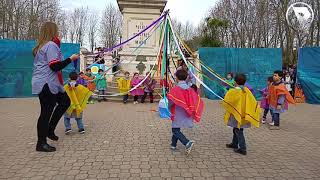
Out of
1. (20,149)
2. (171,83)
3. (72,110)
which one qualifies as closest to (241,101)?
(72,110)

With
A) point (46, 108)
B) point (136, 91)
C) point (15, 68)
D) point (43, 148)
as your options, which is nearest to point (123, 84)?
point (136, 91)

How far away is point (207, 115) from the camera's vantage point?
8.84 metres

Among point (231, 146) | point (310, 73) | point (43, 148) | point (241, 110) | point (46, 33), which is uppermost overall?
point (46, 33)

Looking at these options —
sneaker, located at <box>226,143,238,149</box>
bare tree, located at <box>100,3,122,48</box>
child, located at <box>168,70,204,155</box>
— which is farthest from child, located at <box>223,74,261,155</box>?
bare tree, located at <box>100,3,122,48</box>

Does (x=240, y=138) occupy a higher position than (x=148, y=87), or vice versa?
(x=148, y=87)

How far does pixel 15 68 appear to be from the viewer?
41.8 ft

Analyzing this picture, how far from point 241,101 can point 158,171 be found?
182 cm

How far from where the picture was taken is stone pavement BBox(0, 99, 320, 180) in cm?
409

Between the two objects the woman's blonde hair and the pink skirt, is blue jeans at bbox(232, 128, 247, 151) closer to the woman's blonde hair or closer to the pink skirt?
the woman's blonde hair

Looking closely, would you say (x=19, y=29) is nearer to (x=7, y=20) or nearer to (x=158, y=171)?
(x=7, y=20)

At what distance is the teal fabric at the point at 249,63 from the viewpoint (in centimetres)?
1369

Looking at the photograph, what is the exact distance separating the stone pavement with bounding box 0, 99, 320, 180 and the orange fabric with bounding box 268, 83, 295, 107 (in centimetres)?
63

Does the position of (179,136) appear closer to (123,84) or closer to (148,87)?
(148,87)

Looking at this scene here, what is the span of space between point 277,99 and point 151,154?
12.2 feet
